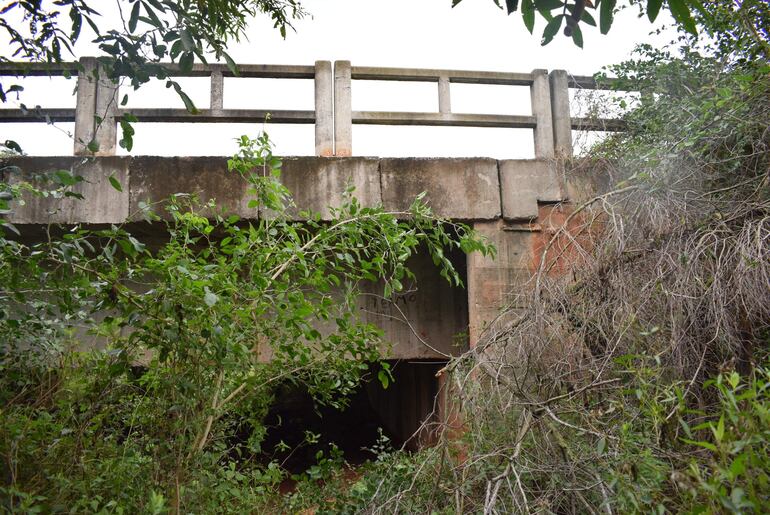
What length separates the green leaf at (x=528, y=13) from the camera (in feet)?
7.72

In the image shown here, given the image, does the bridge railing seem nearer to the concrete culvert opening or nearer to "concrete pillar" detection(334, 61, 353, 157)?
"concrete pillar" detection(334, 61, 353, 157)

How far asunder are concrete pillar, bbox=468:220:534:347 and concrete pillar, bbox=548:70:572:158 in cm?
96

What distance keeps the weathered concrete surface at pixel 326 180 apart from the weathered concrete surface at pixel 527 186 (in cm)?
125

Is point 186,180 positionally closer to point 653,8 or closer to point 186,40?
point 186,40

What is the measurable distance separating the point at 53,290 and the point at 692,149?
444 cm

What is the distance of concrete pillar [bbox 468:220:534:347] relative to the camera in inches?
251

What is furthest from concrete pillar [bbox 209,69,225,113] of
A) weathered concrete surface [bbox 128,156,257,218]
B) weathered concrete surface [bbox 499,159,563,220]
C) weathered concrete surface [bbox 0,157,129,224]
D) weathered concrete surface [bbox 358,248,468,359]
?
weathered concrete surface [bbox 499,159,563,220]

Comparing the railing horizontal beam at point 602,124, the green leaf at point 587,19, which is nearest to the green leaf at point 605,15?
the green leaf at point 587,19

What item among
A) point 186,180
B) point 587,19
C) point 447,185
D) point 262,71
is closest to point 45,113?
point 186,180

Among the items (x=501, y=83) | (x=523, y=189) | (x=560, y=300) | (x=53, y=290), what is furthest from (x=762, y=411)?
(x=501, y=83)

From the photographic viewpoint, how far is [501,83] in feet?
22.3

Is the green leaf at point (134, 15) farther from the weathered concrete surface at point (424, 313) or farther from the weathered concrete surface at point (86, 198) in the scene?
the weathered concrete surface at point (424, 313)

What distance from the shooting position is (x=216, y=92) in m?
6.31

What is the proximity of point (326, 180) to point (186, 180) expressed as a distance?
4.19 feet
